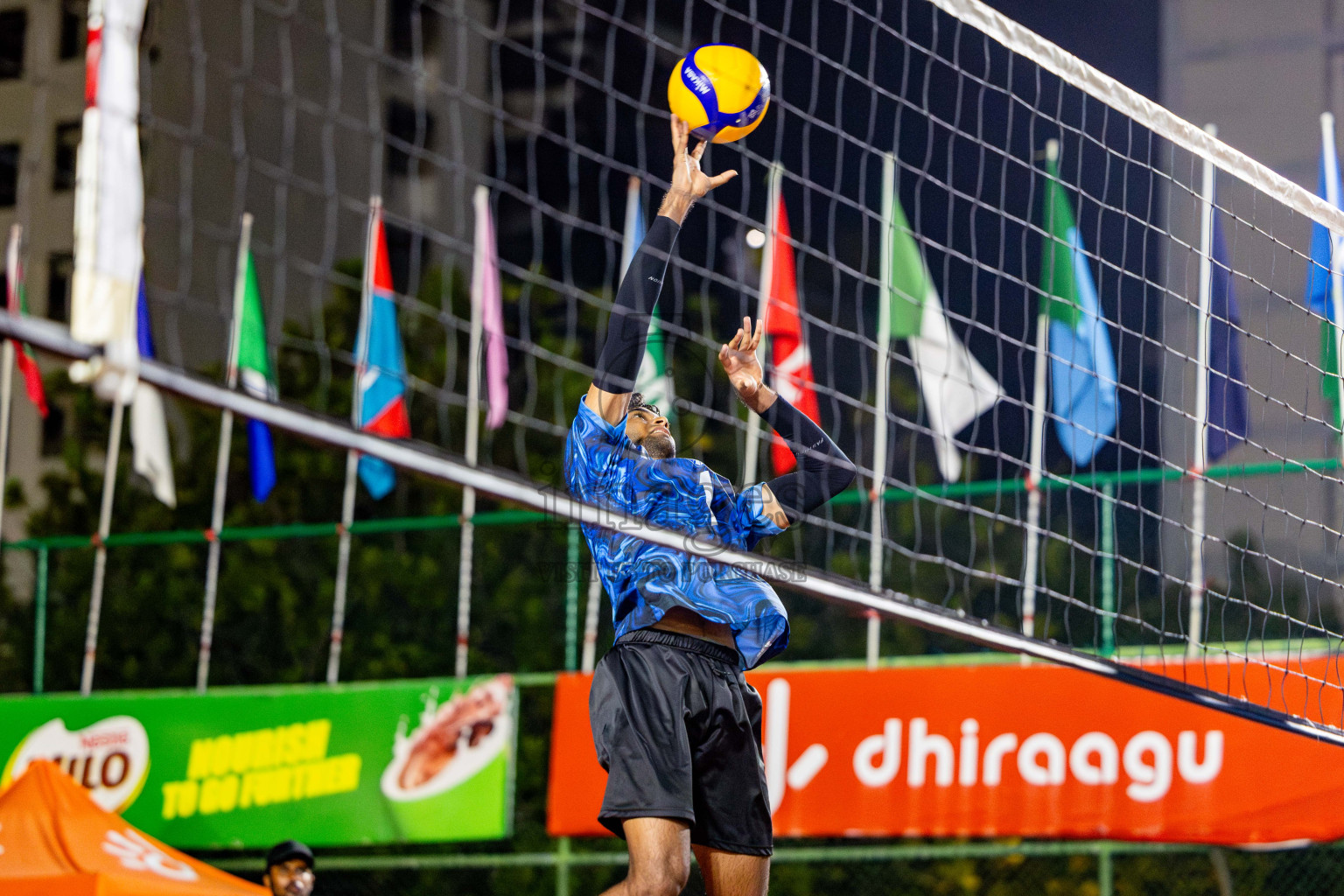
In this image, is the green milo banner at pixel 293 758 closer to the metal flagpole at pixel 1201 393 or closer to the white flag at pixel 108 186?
the metal flagpole at pixel 1201 393

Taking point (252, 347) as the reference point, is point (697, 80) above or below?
below

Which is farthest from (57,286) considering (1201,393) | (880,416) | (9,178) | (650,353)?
(1201,393)

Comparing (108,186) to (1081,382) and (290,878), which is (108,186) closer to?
(290,878)

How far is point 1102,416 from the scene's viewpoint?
11.7 metres

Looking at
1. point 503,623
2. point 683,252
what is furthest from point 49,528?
point 683,252

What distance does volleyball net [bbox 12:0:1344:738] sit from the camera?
5.86 metres

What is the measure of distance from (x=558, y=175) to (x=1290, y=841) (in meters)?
12.2

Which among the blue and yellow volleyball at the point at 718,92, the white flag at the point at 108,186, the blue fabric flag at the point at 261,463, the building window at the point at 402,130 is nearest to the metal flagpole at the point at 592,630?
the blue fabric flag at the point at 261,463

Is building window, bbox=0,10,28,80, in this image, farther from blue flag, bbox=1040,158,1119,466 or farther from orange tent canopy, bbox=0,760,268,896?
orange tent canopy, bbox=0,760,268,896

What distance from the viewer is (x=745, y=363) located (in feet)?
13.3

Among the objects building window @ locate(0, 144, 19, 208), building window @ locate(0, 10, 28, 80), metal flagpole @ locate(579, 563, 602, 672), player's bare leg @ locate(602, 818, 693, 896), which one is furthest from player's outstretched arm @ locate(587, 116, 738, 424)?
building window @ locate(0, 10, 28, 80)

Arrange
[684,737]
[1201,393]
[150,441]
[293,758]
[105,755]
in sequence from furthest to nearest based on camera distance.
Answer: [150,441] → [105,755] → [293,758] → [1201,393] → [684,737]

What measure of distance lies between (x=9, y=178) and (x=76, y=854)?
20182mm

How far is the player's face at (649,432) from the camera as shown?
3953mm
